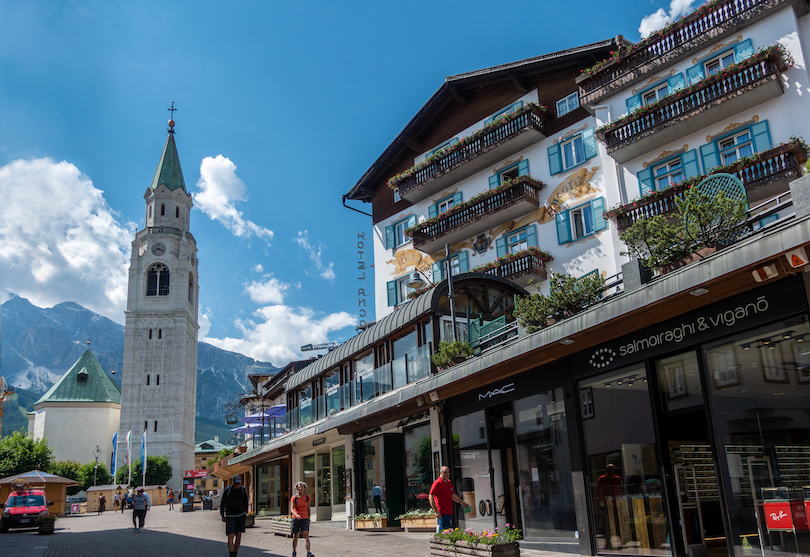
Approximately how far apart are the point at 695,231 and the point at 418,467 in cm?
1166

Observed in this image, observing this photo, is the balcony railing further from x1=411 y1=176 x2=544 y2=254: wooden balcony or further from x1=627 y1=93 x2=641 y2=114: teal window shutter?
x1=627 y1=93 x2=641 y2=114: teal window shutter

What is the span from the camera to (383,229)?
33.7 metres

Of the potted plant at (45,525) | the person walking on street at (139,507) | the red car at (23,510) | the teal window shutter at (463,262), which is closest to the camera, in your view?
the person walking on street at (139,507)

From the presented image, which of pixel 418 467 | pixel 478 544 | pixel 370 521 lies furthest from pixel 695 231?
pixel 370 521

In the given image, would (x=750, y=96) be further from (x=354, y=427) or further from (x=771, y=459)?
(x=354, y=427)

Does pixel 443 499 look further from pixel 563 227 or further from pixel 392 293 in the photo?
pixel 392 293

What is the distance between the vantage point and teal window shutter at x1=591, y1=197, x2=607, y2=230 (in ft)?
77.2

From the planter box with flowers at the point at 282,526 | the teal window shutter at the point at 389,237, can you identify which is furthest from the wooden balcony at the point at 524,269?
the planter box with flowers at the point at 282,526

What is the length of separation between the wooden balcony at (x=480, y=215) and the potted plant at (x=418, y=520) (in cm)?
1141

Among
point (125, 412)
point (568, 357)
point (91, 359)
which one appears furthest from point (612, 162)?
point (91, 359)

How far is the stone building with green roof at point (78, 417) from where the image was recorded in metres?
117

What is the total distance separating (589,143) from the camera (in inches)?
963

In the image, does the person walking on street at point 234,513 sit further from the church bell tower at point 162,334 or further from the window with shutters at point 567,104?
the church bell tower at point 162,334

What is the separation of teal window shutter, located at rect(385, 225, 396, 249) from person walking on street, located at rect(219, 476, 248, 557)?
19.9 m
